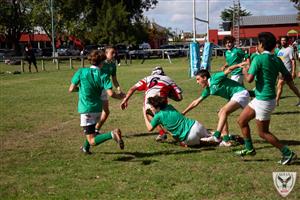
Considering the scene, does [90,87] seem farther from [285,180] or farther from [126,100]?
[285,180]

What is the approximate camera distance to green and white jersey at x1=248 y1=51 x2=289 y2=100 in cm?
648

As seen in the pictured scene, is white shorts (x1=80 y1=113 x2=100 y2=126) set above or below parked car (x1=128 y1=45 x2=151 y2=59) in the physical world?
below

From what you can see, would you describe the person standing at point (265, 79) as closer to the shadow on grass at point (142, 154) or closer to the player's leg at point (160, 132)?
the shadow on grass at point (142, 154)

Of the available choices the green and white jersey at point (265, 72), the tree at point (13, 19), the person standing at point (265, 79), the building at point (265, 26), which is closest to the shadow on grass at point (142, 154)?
the person standing at point (265, 79)

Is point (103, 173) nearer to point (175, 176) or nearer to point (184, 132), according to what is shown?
point (175, 176)

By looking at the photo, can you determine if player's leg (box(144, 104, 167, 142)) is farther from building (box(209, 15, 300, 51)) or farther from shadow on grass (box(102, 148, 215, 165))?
building (box(209, 15, 300, 51))

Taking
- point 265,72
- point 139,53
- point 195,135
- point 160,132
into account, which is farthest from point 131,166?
point 139,53

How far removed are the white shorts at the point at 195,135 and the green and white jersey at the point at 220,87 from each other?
1.78 feet

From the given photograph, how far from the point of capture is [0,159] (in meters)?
7.70

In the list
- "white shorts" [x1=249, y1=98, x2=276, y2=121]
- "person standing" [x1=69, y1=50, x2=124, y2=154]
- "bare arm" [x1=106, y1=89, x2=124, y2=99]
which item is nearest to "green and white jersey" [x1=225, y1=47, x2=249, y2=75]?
"bare arm" [x1=106, y1=89, x2=124, y2=99]

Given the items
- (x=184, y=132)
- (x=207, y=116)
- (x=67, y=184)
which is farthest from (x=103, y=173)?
(x=207, y=116)

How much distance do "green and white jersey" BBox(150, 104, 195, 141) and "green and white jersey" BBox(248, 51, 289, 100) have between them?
5.78ft

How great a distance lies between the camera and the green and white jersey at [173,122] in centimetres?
792

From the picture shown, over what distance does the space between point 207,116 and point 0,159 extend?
562cm
